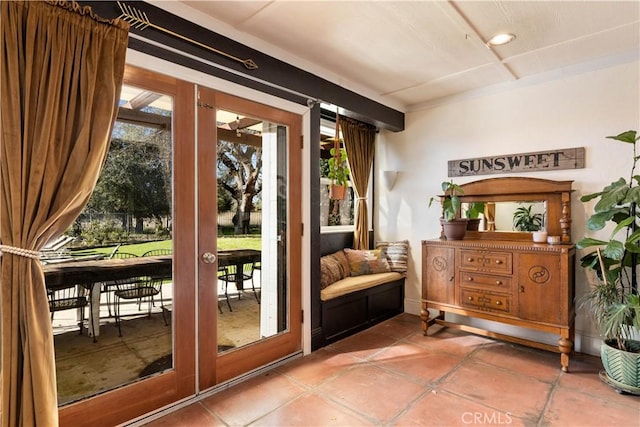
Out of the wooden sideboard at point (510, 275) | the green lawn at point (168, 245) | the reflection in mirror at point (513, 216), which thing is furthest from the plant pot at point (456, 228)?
the green lawn at point (168, 245)

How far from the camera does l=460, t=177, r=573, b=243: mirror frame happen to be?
3.03 m

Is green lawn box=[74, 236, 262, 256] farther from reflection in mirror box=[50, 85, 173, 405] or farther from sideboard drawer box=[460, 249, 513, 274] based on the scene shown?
sideboard drawer box=[460, 249, 513, 274]

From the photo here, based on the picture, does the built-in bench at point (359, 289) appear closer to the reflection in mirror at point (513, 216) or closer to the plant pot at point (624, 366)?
the reflection in mirror at point (513, 216)

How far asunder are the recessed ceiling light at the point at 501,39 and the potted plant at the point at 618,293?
1077mm

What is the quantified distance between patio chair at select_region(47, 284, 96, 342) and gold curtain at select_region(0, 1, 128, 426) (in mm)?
228

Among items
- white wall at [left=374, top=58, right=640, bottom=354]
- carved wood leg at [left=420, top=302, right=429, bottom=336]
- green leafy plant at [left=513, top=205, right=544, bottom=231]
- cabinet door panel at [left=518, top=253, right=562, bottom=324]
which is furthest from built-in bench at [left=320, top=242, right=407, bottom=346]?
cabinet door panel at [left=518, top=253, right=562, bottom=324]

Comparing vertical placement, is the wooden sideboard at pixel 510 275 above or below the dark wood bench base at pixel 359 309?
above

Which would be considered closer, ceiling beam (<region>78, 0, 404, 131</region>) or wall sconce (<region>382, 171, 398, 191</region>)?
ceiling beam (<region>78, 0, 404, 131</region>)

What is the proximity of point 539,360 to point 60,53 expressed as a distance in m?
4.12

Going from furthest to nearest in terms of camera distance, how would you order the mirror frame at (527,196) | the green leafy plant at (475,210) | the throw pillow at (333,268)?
1. the green leafy plant at (475,210)
2. the throw pillow at (333,268)
3. the mirror frame at (527,196)

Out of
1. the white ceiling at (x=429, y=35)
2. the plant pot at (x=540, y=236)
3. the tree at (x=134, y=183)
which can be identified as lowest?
the plant pot at (x=540, y=236)

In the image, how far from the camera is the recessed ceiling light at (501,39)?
254 cm

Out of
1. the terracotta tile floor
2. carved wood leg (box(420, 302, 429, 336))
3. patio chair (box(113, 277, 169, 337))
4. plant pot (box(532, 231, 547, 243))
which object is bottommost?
the terracotta tile floor

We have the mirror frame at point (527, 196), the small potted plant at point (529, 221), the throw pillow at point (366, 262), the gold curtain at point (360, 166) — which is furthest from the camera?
the gold curtain at point (360, 166)
